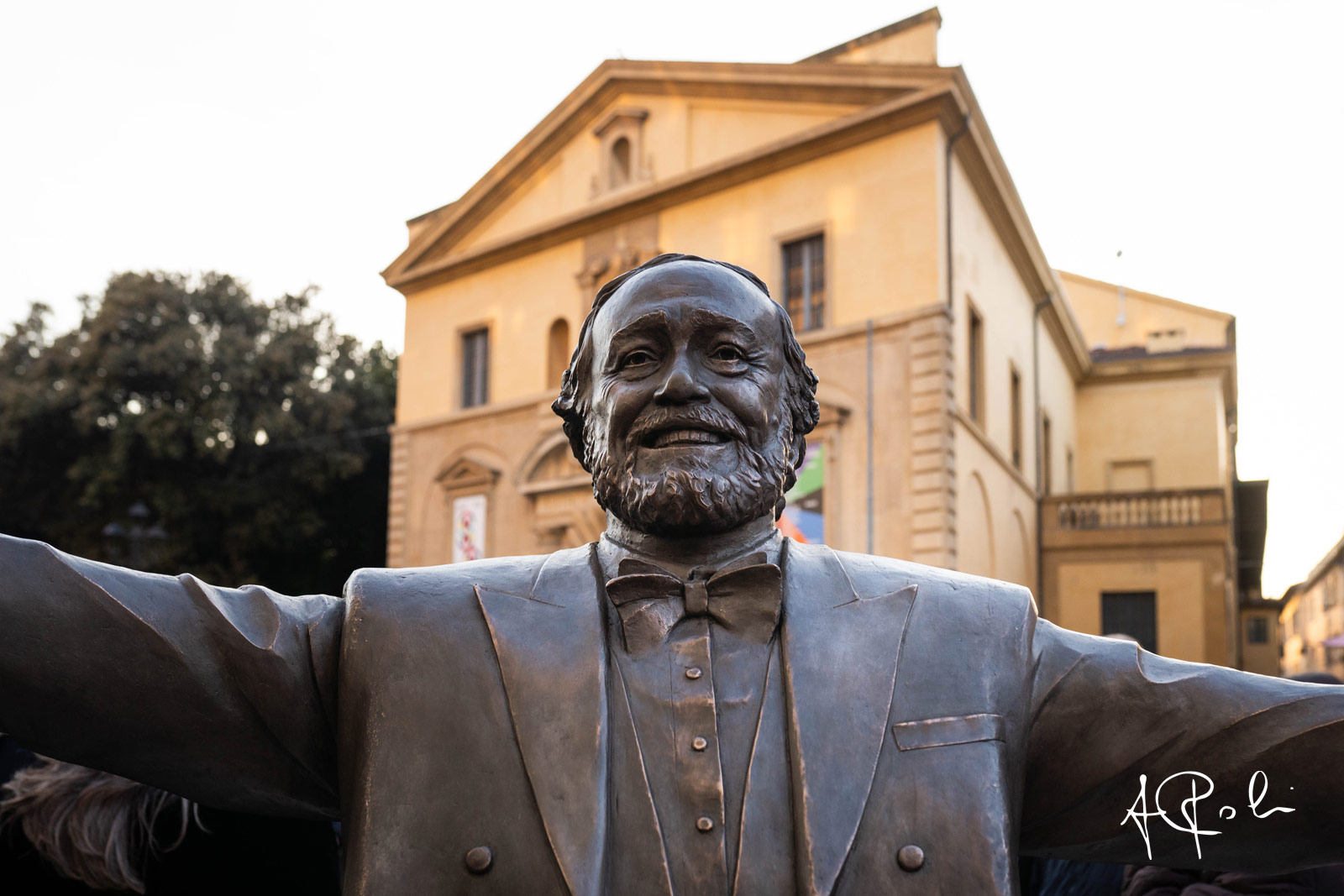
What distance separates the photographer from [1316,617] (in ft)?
219

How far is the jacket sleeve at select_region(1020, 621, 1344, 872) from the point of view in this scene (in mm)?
1956

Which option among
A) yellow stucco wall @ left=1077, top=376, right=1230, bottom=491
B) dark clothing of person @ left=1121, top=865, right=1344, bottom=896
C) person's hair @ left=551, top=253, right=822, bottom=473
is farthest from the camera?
yellow stucco wall @ left=1077, top=376, right=1230, bottom=491

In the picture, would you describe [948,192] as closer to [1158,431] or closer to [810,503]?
[810,503]

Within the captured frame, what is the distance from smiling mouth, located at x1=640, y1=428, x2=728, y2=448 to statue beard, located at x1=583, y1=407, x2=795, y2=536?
0.02 metres

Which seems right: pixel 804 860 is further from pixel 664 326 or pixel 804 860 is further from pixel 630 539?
pixel 664 326

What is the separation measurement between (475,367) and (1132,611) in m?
12.9

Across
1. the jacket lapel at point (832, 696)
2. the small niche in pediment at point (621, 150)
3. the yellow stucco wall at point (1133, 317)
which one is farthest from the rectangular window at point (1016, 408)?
the jacket lapel at point (832, 696)

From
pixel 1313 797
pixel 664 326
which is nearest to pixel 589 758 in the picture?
pixel 664 326

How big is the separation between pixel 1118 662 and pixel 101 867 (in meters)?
2.28

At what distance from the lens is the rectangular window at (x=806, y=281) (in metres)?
18.5

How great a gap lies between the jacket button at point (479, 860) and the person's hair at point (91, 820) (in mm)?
1367

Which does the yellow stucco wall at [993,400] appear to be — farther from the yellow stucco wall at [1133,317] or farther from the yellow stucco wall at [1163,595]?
the yellow stucco wall at [1133,317]

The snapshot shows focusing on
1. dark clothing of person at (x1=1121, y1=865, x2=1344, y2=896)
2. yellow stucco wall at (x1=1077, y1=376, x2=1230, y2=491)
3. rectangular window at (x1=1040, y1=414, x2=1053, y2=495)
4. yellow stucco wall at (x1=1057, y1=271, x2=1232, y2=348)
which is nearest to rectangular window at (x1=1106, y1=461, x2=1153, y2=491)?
yellow stucco wall at (x1=1077, y1=376, x2=1230, y2=491)

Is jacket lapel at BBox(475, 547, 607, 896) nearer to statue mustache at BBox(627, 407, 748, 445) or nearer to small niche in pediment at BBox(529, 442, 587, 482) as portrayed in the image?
statue mustache at BBox(627, 407, 748, 445)
